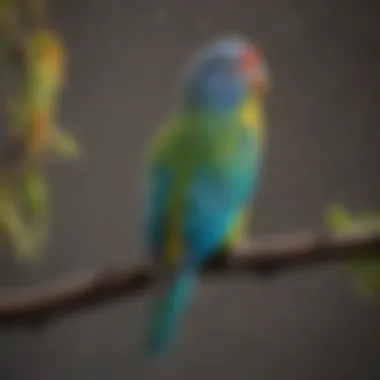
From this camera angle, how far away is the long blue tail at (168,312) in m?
1.77

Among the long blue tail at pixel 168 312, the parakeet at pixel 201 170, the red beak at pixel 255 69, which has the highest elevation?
the red beak at pixel 255 69

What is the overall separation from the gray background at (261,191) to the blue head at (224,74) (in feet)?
0.07

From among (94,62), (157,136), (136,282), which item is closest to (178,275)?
(136,282)

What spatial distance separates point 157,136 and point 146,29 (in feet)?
0.49

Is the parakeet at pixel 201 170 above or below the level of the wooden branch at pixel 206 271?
above

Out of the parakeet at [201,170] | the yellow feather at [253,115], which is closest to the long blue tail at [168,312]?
the parakeet at [201,170]

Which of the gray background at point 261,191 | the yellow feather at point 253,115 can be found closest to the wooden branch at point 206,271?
the gray background at point 261,191

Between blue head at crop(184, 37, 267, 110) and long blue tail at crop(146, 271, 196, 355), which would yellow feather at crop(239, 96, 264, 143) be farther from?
long blue tail at crop(146, 271, 196, 355)

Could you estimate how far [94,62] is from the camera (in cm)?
185

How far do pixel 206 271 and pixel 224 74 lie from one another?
0.84 feet

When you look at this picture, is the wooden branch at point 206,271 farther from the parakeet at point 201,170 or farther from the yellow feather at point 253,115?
the yellow feather at point 253,115

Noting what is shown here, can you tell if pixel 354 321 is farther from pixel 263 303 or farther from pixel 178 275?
pixel 178 275

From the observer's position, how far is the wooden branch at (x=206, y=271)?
1.79 meters

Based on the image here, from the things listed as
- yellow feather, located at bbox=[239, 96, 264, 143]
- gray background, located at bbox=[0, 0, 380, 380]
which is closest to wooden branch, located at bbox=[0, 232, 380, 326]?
gray background, located at bbox=[0, 0, 380, 380]
